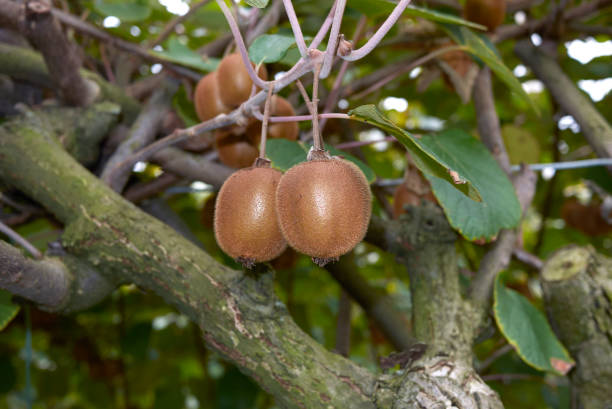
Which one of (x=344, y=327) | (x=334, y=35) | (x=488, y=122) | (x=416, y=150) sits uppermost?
(x=334, y=35)

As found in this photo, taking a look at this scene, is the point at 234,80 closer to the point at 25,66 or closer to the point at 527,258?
the point at 25,66

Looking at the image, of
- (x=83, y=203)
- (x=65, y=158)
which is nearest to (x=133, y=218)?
(x=83, y=203)

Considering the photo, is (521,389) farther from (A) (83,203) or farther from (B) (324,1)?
(A) (83,203)

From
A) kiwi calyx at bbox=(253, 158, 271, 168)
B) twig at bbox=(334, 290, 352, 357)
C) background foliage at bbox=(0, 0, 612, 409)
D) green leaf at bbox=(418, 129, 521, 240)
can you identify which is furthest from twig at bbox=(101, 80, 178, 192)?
twig at bbox=(334, 290, 352, 357)

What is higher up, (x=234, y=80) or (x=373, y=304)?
(x=234, y=80)

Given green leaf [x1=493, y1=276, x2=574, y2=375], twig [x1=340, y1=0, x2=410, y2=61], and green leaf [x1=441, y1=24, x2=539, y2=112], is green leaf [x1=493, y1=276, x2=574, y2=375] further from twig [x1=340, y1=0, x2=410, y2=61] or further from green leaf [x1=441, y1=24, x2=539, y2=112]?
twig [x1=340, y1=0, x2=410, y2=61]

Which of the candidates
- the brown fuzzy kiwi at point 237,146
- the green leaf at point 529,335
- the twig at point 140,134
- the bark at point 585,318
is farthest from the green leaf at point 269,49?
the bark at point 585,318

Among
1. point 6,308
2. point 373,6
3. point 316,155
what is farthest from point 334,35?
point 6,308
